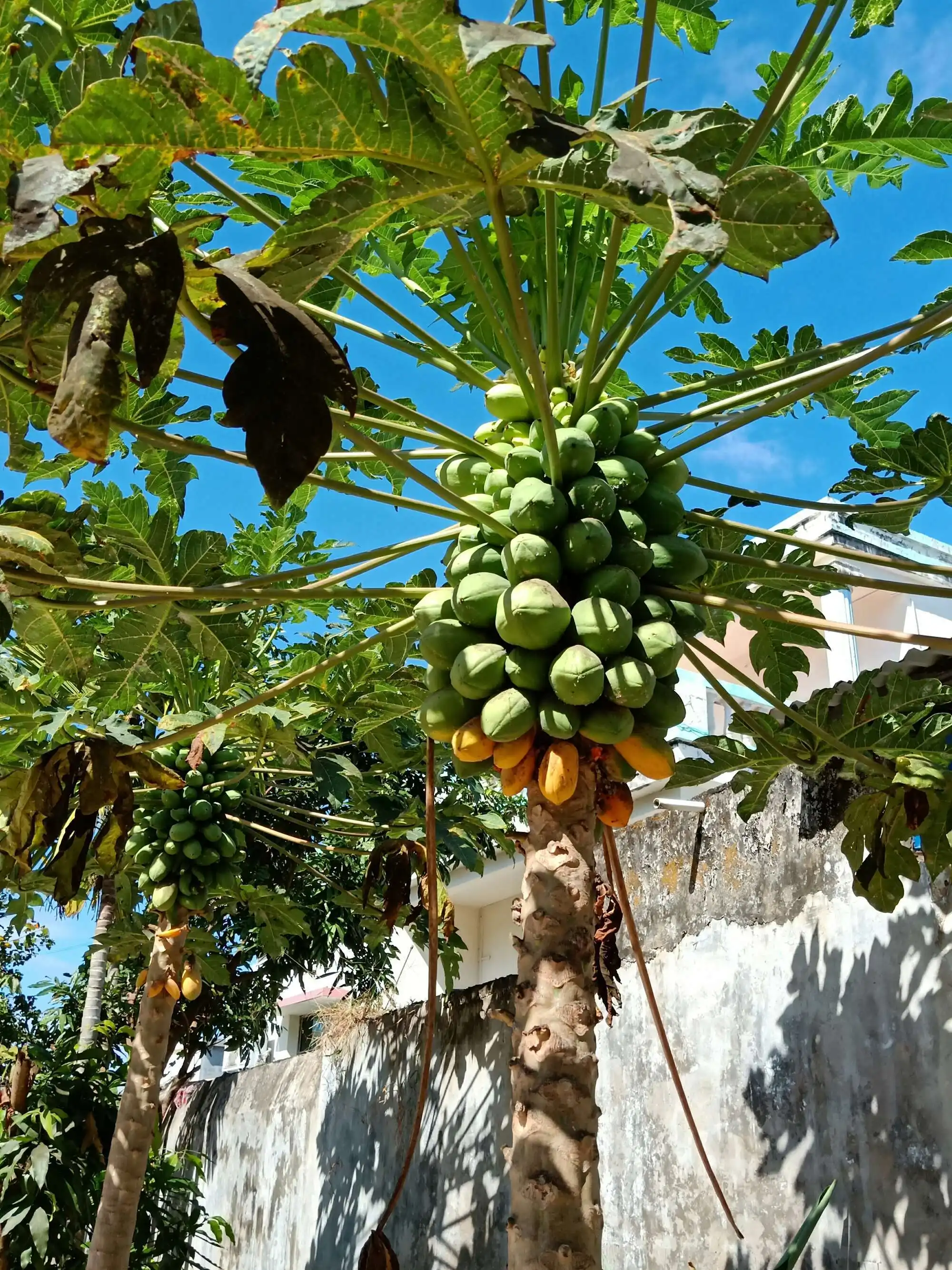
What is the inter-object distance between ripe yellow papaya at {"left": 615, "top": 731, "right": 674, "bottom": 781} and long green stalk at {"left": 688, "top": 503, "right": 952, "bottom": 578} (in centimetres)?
47

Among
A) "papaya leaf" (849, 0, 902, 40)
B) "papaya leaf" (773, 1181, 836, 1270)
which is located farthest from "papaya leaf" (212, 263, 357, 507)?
"papaya leaf" (773, 1181, 836, 1270)

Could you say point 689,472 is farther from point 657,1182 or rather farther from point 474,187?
point 657,1182

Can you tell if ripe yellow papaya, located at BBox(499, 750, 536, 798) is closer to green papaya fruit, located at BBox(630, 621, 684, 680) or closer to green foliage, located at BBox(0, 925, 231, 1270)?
green papaya fruit, located at BBox(630, 621, 684, 680)

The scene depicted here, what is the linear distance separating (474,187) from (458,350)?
1.44 metres

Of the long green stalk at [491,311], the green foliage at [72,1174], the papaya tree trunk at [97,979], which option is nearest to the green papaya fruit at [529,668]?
the long green stalk at [491,311]

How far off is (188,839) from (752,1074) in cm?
236

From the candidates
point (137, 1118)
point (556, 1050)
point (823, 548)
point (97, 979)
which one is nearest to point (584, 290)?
point (823, 548)

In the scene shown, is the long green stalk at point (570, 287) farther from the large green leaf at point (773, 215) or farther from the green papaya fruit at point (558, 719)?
the large green leaf at point (773, 215)

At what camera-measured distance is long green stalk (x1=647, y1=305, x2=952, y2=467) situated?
2.12 metres

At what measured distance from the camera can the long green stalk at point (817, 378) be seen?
83.4 inches

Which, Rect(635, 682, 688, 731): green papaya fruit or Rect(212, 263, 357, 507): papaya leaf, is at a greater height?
Rect(212, 263, 357, 507): papaya leaf

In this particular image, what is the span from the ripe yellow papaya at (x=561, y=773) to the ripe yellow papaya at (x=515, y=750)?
0.14 feet

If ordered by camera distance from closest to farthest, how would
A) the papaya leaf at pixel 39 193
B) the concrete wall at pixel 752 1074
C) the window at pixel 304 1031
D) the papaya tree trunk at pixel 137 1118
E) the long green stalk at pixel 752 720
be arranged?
1. the papaya leaf at pixel 39 193
2. the long green stalk at pixel 752 720
3. the concrete wall at pixel 752 1074
4. the papaya tree trunk at pixel 137 1118
5. the window at pixel 304 1031

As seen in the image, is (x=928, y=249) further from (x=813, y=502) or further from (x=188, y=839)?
(x=188, y=839)
